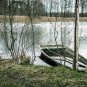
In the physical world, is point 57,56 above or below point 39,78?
below

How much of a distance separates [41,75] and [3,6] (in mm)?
5492

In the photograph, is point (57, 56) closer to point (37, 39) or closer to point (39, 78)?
point (37, 39)

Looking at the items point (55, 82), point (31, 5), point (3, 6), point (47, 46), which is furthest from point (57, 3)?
point (47, 46)

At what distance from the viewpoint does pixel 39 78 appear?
18.7ft

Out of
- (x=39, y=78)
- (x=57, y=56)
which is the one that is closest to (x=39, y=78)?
(x=39, y=78)

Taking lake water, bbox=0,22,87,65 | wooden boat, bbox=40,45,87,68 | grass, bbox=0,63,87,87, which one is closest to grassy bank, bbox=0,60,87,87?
grass, bbox=0,63,87,87

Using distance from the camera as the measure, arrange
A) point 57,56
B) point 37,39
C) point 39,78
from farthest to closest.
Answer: point 37,39, point 57,56, point 39,78

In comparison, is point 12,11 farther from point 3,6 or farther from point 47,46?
point 47,46

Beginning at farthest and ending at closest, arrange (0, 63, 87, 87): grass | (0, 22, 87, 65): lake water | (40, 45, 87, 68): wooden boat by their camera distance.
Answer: (40, 45, 87, 68): wooden boat
(0, 22, 87, 65): lake water
(0, 63, 87, 87): grass

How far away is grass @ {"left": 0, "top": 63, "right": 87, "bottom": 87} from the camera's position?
5.20m

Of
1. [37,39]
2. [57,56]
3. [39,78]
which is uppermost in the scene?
[39,78]

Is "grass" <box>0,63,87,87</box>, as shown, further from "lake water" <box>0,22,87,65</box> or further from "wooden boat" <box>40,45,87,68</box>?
"wooden boat" <box>40,45,87,68</box>

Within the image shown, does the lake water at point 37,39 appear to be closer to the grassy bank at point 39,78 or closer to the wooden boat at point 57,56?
the wooden boat at point 57,56

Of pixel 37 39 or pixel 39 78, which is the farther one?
pixel 37 39
